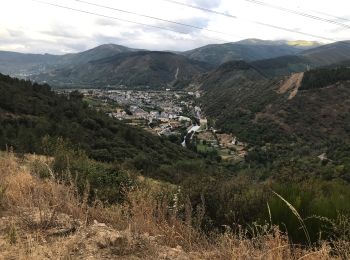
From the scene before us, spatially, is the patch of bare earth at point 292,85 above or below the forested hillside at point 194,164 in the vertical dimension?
above

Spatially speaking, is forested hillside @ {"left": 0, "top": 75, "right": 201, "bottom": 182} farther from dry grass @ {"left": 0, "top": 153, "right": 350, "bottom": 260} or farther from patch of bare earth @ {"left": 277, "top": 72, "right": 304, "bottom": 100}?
patch of bare earth @ {"left": 277, "top": 72, "right": 304, "bottom": 100}

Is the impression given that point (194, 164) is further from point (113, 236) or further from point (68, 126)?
point (113, 236)

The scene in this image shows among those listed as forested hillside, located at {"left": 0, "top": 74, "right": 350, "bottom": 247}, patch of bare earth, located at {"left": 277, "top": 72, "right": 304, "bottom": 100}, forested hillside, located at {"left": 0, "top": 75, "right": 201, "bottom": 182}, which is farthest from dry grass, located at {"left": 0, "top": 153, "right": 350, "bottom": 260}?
patch of bare earth, located at {"left": 277, "top": 72, "right": 304, "bottom": 100}

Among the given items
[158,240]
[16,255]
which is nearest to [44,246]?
[16,255]

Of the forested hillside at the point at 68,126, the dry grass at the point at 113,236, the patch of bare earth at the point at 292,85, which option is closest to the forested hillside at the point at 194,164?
the forested hillside at the point at 68,126

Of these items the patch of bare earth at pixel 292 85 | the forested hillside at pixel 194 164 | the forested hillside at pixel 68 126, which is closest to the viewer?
the forested hillside at pixel 194 164

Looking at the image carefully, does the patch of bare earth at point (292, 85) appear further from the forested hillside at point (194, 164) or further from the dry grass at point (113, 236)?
the dry grass at point (113, 236)

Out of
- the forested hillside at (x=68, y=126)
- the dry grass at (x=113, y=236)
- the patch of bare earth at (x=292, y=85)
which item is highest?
the patch of bare earth at (x=292, y=85)

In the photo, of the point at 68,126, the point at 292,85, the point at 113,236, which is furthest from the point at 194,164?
the point at 292,85

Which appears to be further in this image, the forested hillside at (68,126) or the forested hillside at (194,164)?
the forested hillside at (68,126)
